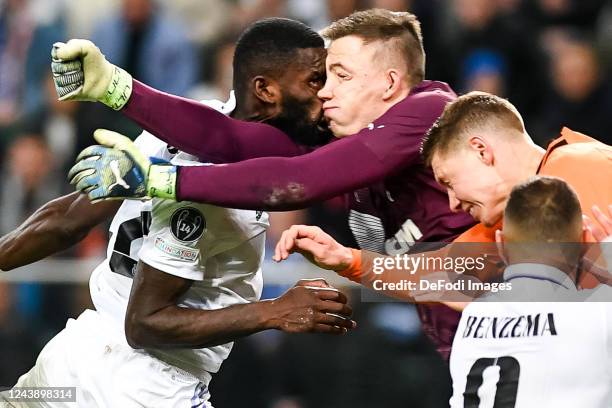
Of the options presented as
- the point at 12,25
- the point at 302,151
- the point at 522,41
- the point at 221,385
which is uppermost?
the point at 302,151

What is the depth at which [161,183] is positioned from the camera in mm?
3393

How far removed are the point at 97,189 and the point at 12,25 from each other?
19.4 ft

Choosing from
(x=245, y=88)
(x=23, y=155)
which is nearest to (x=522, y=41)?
(x=23, y=155)

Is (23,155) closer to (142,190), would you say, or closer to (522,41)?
(522,41)

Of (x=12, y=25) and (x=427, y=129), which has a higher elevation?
(x=427, y=129)

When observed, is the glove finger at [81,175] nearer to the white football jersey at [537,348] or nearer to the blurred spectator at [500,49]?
the white football jersey at [537,348]

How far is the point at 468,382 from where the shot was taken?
3.21m

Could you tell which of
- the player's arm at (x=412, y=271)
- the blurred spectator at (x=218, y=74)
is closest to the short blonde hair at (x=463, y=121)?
the player's arm at (x=412, y=271)

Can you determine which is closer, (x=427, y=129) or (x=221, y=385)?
(x=427, y=129)

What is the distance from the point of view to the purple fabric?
3453 mm

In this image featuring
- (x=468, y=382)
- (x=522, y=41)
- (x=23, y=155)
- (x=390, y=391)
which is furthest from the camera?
Result: (x=23, y=155)

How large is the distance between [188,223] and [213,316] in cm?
29

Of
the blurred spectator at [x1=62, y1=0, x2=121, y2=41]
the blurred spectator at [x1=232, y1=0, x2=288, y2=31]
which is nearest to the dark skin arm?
the blurred spectator at [x1=232, y1=0, x2=288, y2=31]

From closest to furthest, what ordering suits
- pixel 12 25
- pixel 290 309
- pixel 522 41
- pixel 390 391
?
pixel 290 309 → pixel 390 391 → pixel 522 41 → pixel 12 25
